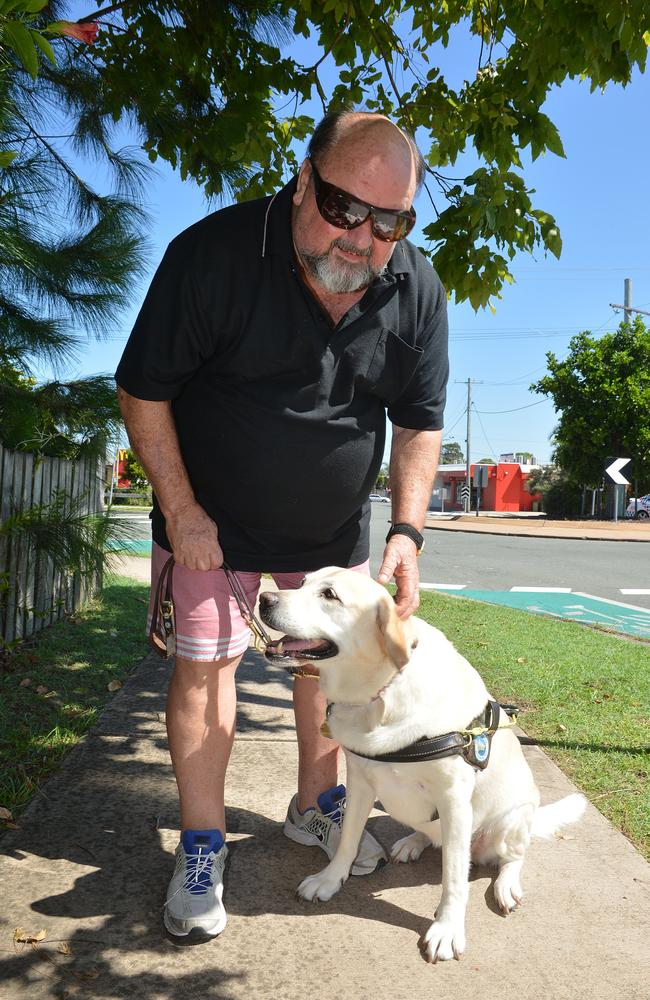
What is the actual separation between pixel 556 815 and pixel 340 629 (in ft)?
3.83

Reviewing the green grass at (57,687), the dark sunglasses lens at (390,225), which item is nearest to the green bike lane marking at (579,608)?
the green grass at (57,687)

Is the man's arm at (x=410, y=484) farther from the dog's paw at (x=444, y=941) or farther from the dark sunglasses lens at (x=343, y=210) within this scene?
the dog's paw at (x=444, y=941)

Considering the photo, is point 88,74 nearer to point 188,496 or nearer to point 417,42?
point 417,42

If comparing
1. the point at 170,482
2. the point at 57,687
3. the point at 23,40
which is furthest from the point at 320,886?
the point at 57,687

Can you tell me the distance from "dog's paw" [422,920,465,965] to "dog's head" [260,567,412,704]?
0.70 meters

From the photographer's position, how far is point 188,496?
2477 mm

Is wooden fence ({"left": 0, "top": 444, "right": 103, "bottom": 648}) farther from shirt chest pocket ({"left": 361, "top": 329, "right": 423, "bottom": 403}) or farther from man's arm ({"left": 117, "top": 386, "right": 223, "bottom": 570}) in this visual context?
shirt chest pocket ({"left": 361, "top": 329, "right": 423, "bottom": 403})

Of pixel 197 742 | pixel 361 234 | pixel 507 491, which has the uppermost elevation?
pixel 507 491

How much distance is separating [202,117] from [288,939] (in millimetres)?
5279

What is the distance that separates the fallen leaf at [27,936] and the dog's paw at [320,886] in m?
0.79

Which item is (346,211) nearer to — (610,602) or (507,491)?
(610,602)

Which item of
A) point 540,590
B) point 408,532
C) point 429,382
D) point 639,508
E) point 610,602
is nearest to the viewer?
point 408,532

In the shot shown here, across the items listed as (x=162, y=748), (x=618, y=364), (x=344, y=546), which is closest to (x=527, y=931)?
(x=344, y=546)

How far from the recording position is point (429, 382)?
2.79 metres
